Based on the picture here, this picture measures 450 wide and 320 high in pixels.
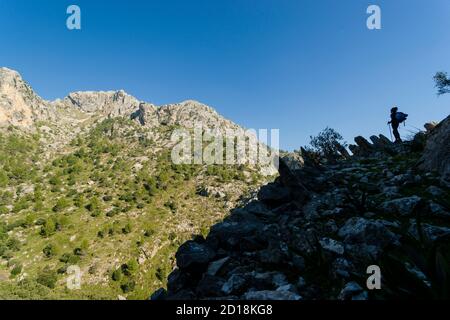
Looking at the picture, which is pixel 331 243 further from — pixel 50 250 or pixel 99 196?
pixel 99 196

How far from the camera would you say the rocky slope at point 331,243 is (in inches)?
186

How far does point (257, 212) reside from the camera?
10492 millimetres

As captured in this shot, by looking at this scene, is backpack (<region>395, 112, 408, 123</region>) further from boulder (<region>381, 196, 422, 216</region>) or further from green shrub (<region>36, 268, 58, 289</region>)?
green shrub (<region>36, 268, 58, 289</region>)

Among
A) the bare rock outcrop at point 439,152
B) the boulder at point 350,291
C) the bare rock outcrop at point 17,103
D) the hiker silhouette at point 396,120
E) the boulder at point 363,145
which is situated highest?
the bare rock outcrop at point 17,103

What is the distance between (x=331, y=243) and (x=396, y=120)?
16.9m

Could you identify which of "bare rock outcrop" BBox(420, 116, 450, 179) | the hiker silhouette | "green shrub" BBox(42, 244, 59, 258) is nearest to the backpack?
the hiker silhouette

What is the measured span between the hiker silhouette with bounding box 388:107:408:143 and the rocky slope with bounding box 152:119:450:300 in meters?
8.21

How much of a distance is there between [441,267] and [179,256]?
232 inches

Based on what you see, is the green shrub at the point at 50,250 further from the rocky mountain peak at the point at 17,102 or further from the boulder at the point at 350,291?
the boulder at the point at 350,291

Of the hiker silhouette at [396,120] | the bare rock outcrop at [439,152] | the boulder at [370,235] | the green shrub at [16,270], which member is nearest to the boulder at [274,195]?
the boulder at [370,235]

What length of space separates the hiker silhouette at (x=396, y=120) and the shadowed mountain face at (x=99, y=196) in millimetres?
74591
